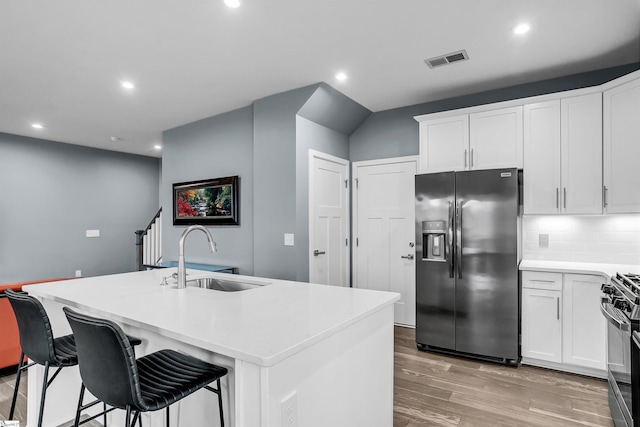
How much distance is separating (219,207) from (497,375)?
11.7ft

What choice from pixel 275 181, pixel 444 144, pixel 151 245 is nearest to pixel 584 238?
pixel 444 144

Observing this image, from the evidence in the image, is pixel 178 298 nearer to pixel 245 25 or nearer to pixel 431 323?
pixel 245 25

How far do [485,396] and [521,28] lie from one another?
271cm

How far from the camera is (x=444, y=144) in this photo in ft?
12.0

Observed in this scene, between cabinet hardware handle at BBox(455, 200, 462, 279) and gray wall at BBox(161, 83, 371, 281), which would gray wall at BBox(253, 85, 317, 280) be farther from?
cabinet hardware handle at BBox(455, 200, 462, 279)

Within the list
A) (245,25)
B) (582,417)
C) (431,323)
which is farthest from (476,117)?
(582,417)

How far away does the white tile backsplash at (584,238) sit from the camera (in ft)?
10.5

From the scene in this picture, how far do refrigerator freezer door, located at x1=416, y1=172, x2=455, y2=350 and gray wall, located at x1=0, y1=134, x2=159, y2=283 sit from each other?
586cm

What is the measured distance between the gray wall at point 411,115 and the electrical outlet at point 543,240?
4.62 feet

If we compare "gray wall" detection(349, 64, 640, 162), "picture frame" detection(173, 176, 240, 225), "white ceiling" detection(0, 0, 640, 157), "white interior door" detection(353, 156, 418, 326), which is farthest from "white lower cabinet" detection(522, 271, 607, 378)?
"picture frame" detection(173, 176, 240, 225)

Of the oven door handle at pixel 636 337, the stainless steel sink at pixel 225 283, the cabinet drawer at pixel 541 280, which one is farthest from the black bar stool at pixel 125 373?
the cabinet drawer at pixel 541 280

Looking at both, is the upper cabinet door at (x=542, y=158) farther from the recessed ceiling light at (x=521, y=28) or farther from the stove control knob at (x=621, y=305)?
the stove control knob at (x=621, y=305)

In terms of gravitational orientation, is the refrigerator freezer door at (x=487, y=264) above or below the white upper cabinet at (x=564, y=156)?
below

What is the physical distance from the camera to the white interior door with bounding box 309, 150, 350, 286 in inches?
157
